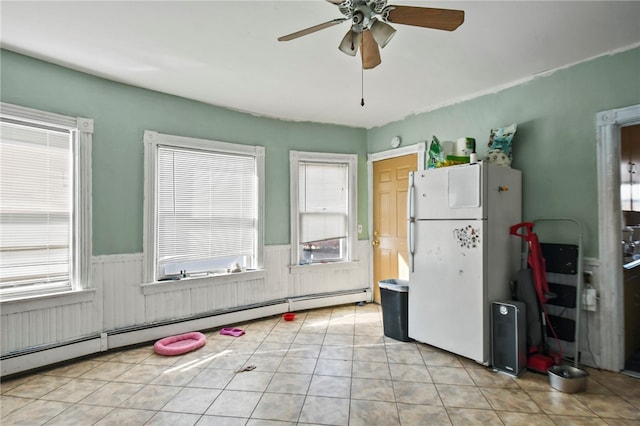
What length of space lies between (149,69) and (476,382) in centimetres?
378

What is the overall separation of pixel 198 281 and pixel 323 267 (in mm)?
1659

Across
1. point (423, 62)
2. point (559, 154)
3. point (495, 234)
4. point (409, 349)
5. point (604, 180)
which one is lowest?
point (409, 349)

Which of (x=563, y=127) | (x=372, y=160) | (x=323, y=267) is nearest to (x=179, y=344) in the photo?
(x=323, y=267)

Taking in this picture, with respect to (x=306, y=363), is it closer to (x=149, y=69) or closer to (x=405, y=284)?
(x=405, y=284)

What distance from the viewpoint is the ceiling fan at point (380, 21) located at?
1.66 meters

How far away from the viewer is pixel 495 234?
2760 mm

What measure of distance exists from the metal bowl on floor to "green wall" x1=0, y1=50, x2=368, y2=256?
3.03 m

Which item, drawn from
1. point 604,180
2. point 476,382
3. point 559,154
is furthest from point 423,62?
point 476,382

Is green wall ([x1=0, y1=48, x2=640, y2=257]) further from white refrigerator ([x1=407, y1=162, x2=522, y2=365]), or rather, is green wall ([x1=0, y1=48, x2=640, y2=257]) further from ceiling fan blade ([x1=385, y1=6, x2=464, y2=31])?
ceiling fan blade ([x1=385, y1=6, x2=464, y2=31])

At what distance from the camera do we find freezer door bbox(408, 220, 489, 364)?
8.82ft

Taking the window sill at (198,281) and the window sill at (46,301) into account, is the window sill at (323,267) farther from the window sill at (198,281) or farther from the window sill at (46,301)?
the window sill at (46,301)

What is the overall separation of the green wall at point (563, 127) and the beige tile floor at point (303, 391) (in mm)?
1351

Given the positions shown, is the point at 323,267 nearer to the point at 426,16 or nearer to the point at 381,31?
the point at 381,31

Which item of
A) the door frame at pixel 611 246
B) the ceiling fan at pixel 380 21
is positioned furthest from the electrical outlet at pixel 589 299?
the ceiling fan at pixel 380 21
